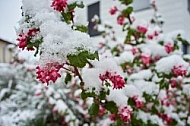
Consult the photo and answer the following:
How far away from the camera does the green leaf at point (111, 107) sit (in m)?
0.96

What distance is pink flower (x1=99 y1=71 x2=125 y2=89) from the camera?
0.81 metres

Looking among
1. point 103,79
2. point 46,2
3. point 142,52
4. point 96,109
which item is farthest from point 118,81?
point 142,52

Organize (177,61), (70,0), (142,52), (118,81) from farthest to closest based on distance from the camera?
(142,52) → (177,61) → (70,0) → (118,81)

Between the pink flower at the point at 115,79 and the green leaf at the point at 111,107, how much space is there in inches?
6.0

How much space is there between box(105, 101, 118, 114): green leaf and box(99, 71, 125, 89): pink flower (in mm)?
153

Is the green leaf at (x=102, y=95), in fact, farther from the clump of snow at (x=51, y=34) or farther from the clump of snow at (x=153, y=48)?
the clump of snow at (x=153, y=48)

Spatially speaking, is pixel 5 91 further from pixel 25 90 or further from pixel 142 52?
pixel 142 52

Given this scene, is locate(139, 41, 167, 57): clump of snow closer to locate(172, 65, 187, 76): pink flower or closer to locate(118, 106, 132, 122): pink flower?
locate(172, 65, 187, 76): pink flower

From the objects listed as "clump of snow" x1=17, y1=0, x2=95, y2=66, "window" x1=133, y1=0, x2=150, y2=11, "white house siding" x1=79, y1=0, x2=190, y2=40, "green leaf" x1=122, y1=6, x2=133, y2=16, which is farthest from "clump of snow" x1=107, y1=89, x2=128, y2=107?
"window" x1=133, y1=0, x2=150, y2=11

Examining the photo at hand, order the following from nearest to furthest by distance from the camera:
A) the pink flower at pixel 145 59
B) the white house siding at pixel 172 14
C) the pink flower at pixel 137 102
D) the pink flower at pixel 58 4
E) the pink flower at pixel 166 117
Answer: the pink flower at pixel 58 4
the pink flower at pixel 137 102
the pink flower at pixel 166 117
the pink flower at pixel 145 59
the white house siding at pixel 172 14

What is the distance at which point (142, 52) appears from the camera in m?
1.85

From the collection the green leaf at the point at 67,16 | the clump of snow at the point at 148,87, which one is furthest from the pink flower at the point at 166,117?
the green leaf at the point at 67,16

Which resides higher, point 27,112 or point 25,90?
point 25,90

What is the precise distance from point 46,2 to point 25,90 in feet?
9.59
